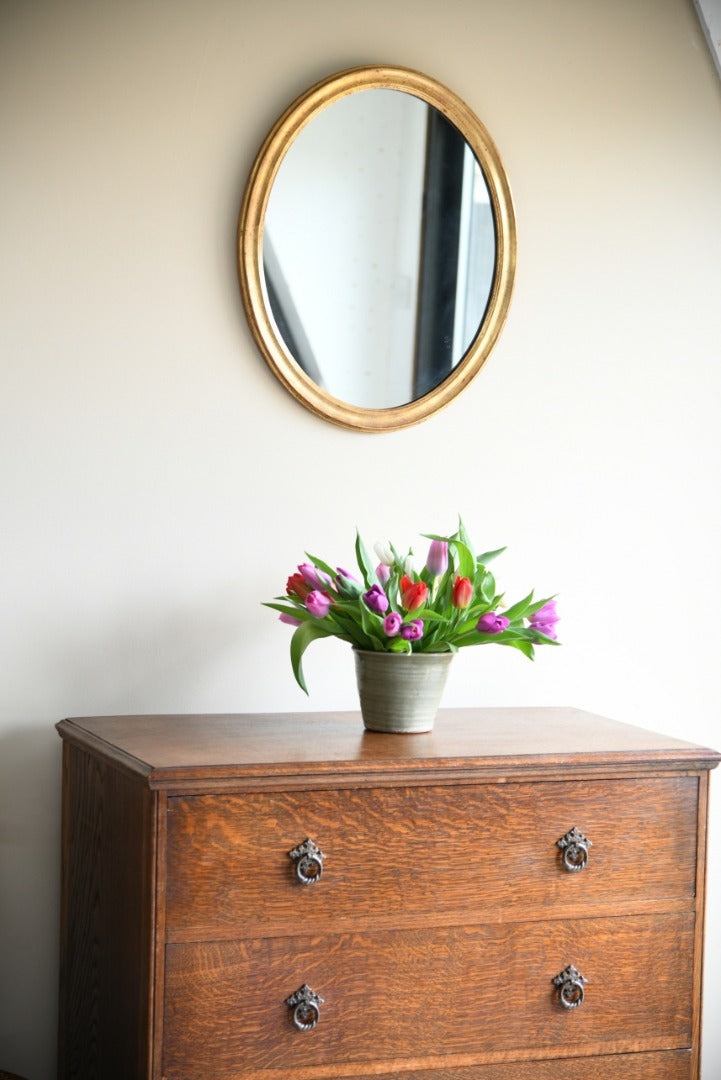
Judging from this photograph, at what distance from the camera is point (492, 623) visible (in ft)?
6.21

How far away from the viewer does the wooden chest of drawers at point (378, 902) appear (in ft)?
5.36

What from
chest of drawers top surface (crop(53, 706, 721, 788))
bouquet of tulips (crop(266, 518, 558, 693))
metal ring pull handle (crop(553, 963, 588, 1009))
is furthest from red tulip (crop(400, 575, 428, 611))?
metal ring pull handle (crop(553, 963, 588, 1009))

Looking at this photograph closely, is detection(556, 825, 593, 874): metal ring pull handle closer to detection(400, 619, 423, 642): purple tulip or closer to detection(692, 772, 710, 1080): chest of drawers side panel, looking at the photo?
detection(692, 772, 710, 1080): chest of drawers side panel

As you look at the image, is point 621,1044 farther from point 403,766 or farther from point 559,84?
point 559,84

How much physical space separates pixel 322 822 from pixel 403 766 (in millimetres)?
148

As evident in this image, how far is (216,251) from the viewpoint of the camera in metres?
2.18

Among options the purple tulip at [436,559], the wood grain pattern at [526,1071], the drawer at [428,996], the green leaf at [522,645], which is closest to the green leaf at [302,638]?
the purple tulip at [436,559]

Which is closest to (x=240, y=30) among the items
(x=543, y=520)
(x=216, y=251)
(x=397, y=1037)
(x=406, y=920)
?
(x=216, y=251)

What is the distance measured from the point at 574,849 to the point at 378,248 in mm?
1221

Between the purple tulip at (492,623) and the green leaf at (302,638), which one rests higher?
the purple tulip at (492,623)

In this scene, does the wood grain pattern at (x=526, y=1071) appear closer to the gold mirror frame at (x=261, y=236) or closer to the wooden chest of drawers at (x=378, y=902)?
the wooden chest of drawers at (x=378, y=902)

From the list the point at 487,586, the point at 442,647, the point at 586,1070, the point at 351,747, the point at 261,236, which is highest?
the point at 261,236

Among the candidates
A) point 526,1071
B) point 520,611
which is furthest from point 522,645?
point 526,1071

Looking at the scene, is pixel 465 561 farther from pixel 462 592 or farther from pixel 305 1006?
pixel 305 1006
